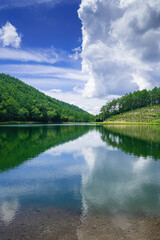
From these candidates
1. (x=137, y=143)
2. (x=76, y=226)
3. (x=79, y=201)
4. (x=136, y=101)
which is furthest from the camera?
(x=136, y=101)

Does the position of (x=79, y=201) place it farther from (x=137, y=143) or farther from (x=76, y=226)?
(x=137, y=143)

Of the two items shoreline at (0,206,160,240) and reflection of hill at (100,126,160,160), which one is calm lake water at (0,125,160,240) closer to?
Result: shoreline at (0,206,160,240)

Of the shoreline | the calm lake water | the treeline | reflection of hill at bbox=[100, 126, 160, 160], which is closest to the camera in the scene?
the shoreline

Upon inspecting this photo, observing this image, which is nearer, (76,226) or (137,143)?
(76,226)

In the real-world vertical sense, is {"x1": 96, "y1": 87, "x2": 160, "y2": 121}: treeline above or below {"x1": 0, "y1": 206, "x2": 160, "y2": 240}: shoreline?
above

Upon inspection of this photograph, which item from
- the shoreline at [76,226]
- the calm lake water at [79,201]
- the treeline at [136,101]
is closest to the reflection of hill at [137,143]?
the calm lake water at [79,201]

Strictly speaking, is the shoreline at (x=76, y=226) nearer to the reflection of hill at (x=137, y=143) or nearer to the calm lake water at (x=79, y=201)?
the calm lake water at (x=79, y=201)

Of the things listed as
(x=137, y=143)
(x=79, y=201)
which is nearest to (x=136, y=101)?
(x=137, y=143)

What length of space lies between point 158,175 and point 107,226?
7.04 meters

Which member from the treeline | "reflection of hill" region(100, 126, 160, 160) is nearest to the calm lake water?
"reflection of hill" region(100, 126, 160, 160)

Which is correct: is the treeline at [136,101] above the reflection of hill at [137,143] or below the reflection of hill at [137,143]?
above

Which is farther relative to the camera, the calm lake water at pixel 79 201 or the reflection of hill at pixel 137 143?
the reflection of hill at pixel 137 143

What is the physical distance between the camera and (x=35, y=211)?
6.43 meters

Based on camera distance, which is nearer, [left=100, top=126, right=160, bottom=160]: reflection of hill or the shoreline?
the shoreline
